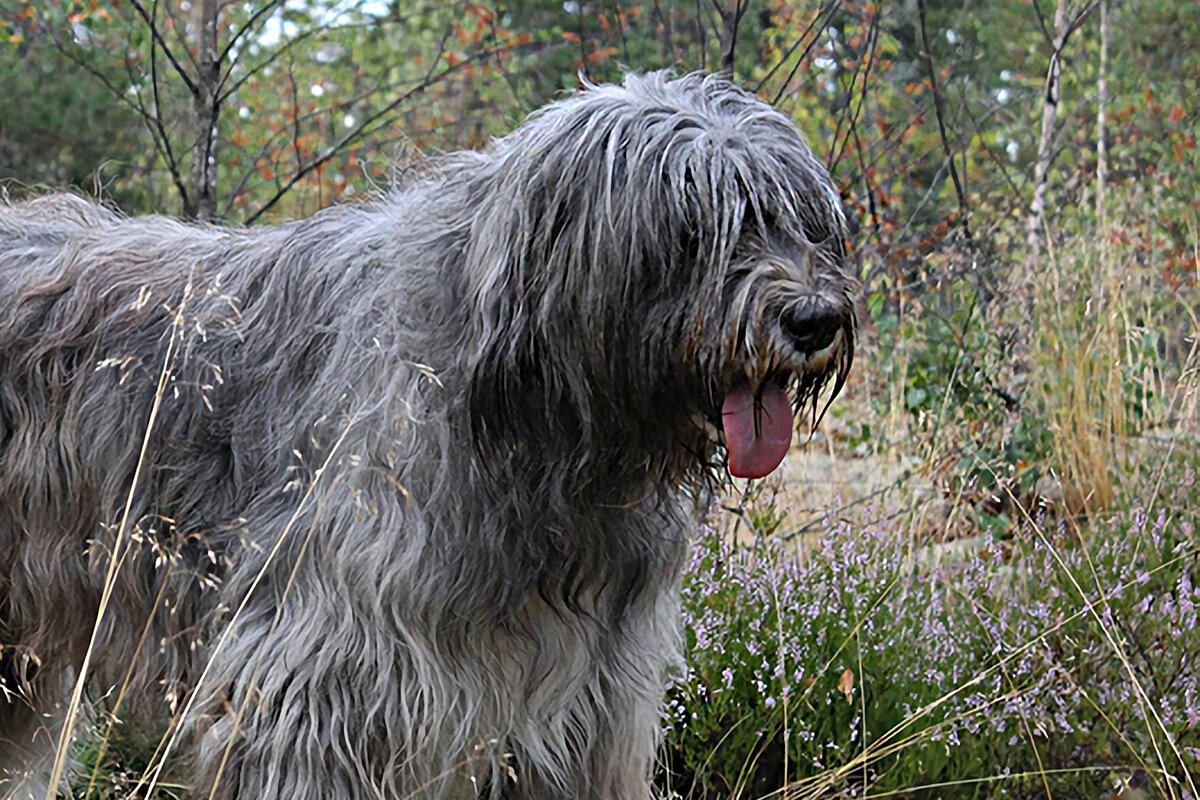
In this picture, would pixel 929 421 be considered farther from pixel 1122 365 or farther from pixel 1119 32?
pixel 1119 32

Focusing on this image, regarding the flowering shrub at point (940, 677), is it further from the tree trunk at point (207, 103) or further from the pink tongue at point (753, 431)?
the tree trunk at point (207, 103)

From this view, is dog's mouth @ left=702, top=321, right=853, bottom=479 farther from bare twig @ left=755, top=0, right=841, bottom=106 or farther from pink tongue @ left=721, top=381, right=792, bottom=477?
bare twig @ left=755, top=0, right=841, bottom=106

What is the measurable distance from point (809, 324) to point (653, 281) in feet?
1.07

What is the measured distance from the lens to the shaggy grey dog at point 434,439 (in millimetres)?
2877

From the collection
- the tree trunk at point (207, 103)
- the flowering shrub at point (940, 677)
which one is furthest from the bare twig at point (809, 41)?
the tree trunk at point (207, 103)

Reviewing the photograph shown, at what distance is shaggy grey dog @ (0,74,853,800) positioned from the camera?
288cm

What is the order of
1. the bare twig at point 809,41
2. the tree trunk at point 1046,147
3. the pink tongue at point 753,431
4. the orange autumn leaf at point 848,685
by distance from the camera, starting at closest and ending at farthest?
the pink tongue at point 753,431 < the orange autumn leaf at point 848,685 < the bare twig at point 809,41 < the tree trunk at point 1046,147

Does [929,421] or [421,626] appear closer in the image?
[421,626]

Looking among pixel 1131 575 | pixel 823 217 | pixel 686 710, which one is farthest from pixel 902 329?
pixel 823 217

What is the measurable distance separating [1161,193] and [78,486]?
7604 millimetres

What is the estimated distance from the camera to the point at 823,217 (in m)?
3.01

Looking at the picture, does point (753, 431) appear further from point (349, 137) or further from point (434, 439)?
point (349, 137)

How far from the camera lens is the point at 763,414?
111 inches

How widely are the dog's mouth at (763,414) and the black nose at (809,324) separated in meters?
0.04
